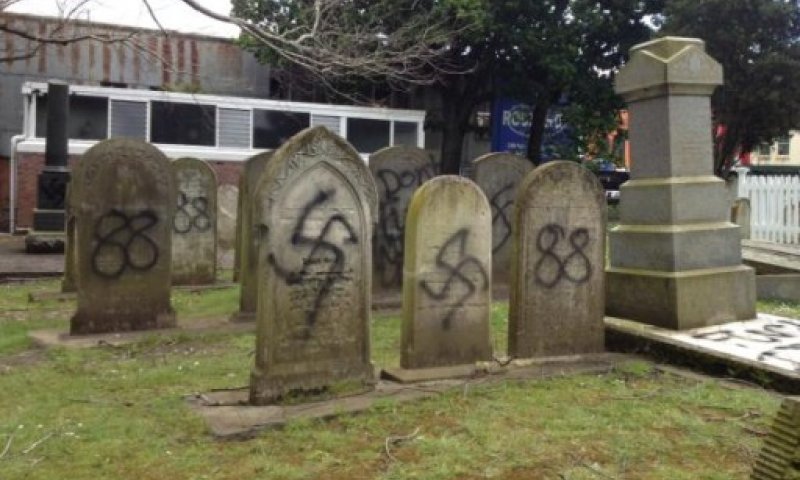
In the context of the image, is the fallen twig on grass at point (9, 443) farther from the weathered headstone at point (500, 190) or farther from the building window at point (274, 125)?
the building window at point (274, 125)

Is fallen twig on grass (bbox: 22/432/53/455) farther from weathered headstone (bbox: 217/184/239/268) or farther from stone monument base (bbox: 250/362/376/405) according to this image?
weathered headstone (bbox: 217/184/239/268)

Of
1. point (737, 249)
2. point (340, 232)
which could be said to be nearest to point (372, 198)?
point (340, 232)

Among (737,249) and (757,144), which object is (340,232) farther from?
(757,144)

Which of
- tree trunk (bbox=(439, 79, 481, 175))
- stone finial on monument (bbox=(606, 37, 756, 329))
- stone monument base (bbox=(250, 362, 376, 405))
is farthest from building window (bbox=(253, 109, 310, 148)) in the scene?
stone monument base (bbox=(250, 362, 376, 405))

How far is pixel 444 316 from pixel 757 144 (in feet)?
78.3

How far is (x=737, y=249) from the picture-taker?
7.60m

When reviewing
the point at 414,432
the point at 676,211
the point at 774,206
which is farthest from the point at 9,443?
the point at 774,206

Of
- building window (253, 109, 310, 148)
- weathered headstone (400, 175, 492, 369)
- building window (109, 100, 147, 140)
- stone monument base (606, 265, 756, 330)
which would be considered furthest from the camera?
building window (253, 109, 310, 148)

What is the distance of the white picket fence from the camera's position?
532 inches

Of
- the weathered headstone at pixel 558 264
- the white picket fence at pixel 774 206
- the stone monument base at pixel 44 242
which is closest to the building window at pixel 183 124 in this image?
the stone monument base at pixel 44 242

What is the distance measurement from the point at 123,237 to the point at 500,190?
206 inches

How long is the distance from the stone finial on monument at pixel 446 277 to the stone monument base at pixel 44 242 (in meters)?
11.9

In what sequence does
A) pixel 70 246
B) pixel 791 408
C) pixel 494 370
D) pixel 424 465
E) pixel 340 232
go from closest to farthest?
pixel 791 408, pixel 424 465, pixel 340 232, pixel 494 370, pixel 70 246

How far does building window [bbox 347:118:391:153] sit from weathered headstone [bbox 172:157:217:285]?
12952 mm
